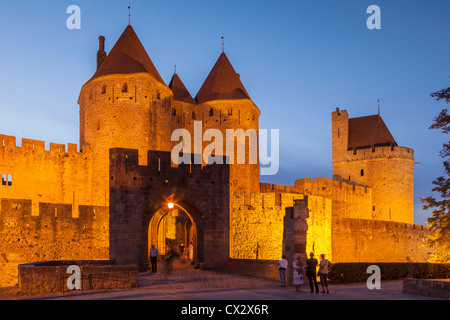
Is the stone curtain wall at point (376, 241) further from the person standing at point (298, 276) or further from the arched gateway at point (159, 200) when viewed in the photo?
the person standing at point (298, 276)

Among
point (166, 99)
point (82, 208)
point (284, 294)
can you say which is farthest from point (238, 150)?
point (284, 294)

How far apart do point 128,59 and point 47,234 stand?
42.2 feet

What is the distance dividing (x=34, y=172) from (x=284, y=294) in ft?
70.1

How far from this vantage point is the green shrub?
1627 cm

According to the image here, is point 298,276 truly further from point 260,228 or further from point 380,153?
point 380,153

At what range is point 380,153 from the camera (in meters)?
43.3

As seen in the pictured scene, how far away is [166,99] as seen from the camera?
105ft

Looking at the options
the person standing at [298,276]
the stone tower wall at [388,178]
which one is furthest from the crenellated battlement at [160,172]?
the stone tower wall at [388,178]

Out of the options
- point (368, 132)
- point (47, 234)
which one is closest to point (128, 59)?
point (47, 234)

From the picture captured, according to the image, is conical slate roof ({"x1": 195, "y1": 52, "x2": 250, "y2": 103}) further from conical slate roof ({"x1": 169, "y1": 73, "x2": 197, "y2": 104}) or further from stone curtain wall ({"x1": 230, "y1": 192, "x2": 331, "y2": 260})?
stone curtain wall ({"x1": 230, "y1": 192, "x2": 331, "y2": 260})

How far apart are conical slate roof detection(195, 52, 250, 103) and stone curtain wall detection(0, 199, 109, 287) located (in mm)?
13145

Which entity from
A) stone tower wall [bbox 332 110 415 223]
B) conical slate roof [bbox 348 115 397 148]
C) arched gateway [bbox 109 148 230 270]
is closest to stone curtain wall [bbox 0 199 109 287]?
arched gateway [bbox 109 148 230 270]
